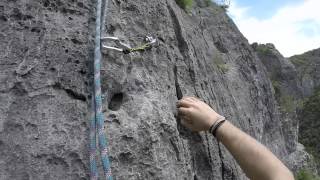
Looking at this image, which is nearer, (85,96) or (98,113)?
(98,113)

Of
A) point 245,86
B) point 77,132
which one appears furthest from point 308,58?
point 77,132

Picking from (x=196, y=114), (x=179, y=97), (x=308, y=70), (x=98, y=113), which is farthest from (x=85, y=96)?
(x=308, y=70)

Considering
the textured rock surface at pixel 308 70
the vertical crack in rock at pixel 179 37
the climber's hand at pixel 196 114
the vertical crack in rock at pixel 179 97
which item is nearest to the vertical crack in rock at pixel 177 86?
the vertical crack in rock at pixel 179 97

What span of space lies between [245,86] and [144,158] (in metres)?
4.97

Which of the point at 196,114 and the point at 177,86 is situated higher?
the point at 196,114

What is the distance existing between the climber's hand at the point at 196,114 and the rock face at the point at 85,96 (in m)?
0.08

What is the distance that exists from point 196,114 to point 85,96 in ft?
2.60

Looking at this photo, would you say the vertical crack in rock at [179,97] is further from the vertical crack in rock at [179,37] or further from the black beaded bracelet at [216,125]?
the black beaded bracelet at [216,125]

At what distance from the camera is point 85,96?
2.99 metres

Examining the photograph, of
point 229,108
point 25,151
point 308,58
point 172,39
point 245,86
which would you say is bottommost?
point 308,58

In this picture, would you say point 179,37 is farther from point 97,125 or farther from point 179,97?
point 97,125

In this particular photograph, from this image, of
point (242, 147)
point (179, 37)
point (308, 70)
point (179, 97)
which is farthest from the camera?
point (308, 70)

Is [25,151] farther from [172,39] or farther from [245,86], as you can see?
[245,86]

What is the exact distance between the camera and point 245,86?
25.5 feet
